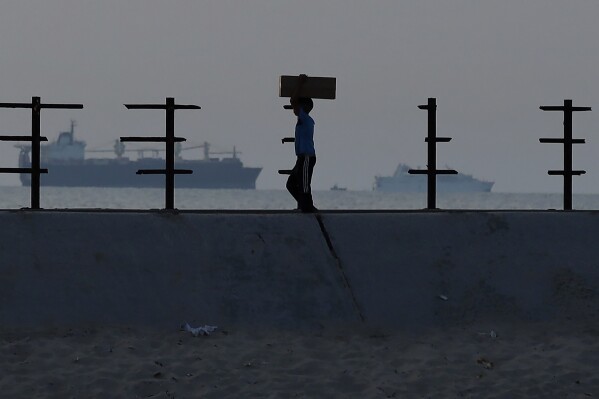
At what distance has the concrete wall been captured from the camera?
916 cm

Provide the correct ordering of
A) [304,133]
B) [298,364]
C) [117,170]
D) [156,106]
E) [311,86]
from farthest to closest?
[117,170] < [156,106] < [311,86] < [304,133] < [298,364]

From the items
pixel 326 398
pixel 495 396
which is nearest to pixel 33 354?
pixel 326 398

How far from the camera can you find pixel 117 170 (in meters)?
178

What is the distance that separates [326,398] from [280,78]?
14.6ft

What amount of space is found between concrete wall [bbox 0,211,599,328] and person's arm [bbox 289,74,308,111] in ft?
4.01

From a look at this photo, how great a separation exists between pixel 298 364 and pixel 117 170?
173660 millimetres

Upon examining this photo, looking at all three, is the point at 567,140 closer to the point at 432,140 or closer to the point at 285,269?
the point at 432,140

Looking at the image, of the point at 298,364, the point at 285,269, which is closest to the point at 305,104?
the point at 285,269

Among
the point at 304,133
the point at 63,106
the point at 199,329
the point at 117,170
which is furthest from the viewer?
the point at 117,170

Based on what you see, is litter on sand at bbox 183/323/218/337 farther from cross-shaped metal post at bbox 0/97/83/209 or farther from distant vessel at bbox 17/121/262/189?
distant vessel at bbox 17/121/262/189

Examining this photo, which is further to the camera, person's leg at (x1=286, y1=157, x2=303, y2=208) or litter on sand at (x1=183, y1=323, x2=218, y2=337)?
person's leg at (x1=286, y1=157, x2=303, y2=208)

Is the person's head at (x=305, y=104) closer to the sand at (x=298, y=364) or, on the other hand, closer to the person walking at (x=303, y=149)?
the person walking at (x=303, y=149)

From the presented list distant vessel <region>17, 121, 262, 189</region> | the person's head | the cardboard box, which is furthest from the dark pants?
distant vessel <region>17, 121, 262, 189</region>

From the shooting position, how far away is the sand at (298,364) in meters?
7.57
